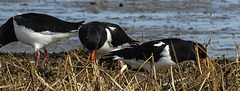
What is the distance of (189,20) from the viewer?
38.2ft

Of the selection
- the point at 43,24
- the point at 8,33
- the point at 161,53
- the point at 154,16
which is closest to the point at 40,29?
the point at 43,24

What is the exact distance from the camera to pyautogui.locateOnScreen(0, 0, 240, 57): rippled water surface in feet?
30.3

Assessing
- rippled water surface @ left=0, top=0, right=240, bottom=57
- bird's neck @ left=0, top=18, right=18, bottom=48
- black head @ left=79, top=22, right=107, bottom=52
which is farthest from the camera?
rippled water surface @ left=0, top=0, right=240, bottom=57

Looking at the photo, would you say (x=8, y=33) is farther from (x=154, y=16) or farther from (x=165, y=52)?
(x=154, y=16)

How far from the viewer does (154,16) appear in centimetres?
1228

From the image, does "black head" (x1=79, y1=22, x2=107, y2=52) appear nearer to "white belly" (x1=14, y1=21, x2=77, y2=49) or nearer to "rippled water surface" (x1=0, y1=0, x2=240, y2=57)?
"white belly" (x1=14, y1=21, x2=77, y2=49)

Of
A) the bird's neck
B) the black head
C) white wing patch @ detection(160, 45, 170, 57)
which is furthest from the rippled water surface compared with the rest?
white wing patch @ detection(160, 45, 170, 57)

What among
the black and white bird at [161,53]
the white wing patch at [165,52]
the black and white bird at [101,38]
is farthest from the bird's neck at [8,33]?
the white wing patch at [165,52]

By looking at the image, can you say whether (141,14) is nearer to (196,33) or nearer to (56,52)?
(196,33)

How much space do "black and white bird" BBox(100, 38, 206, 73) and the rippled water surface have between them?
2.03 m

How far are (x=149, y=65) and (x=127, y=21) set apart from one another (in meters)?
5.55

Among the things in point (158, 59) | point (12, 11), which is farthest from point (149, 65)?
point (12, 11)

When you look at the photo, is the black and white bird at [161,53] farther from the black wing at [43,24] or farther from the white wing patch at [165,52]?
the black wing at [43,24]

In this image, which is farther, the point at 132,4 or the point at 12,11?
the point at 132,4
